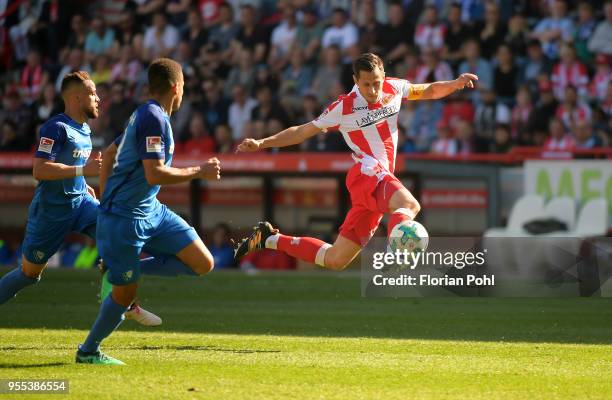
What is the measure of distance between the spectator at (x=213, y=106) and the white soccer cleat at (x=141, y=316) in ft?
37.3

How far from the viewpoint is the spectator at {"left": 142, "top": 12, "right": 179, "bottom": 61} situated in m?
23.6

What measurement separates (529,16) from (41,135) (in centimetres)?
1425

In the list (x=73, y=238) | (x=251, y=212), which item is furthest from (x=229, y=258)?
(x=73, y=238)

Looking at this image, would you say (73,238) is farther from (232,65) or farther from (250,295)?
(250,295)

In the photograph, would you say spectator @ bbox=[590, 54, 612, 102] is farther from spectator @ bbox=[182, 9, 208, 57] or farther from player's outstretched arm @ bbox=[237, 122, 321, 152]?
player's outstretched arm @ bbox=[237, 122, 321, 152]

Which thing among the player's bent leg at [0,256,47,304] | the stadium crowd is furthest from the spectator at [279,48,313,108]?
the player's bent leg at [0,256,47,304]

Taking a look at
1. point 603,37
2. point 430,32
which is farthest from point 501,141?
point 430,32

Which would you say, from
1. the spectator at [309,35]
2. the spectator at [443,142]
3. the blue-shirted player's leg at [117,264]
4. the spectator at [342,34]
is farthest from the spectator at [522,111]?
the blue-shirted player's leg at [117,264]

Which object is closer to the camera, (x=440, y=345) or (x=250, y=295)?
(x=440, y=345)

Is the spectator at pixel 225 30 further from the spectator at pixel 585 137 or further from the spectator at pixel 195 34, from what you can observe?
the spectator at pixel 585 137

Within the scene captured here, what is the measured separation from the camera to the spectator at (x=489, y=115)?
780 inches

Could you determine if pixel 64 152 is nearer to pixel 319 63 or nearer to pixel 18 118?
Result: pixel 319 63

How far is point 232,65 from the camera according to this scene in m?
22.8

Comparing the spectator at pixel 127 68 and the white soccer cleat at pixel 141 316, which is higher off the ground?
the spectator at pixel 127 68
